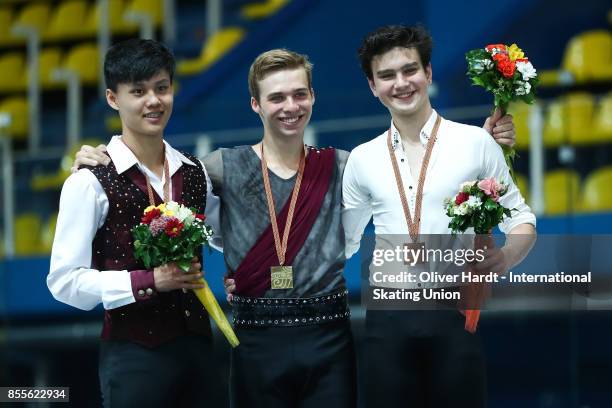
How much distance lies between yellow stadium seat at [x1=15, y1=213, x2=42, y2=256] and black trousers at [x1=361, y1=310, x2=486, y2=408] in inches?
160

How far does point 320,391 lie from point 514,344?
1965 millimetres

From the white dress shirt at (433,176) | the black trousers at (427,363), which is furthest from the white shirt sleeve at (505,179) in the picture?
the black trousers at (427,363)

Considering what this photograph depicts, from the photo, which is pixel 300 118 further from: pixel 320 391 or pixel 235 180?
pixel 320 391

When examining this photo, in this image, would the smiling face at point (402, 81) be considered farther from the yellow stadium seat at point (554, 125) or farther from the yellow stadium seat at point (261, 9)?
the yellow stadium seat at point (261, 9)

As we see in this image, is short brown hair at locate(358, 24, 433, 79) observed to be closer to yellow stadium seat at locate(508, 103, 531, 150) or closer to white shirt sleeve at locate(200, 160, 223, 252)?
white shirt sleeve at locate(200, 160, 223, 252)

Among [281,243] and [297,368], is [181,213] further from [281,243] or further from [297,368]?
[297,368]

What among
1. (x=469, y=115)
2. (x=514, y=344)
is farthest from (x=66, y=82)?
(x=514, y=344)

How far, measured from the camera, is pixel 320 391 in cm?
438

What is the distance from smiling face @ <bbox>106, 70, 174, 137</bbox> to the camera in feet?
14.3

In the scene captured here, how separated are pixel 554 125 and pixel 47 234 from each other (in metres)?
3.00

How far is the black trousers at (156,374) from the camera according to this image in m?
4.25

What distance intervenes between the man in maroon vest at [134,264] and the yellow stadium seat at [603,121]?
2.82m

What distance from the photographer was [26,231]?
806 cm

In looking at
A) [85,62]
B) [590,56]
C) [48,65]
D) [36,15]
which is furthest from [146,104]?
[36,15]
